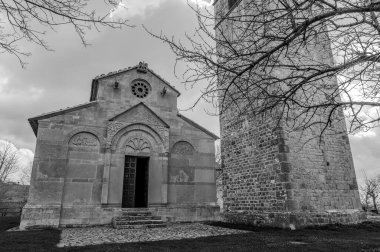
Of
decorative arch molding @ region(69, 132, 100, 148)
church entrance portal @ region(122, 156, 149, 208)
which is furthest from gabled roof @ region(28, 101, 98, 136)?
church entrance portal @ region(122, 156, 149, 208)

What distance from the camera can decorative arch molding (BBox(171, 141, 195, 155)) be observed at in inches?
542

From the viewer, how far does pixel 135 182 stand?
12992 millimetres

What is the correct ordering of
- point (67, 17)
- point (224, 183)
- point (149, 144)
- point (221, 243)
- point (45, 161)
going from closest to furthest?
point (67, 17) < point (221, 243) < point (45, 161) < point (149, 144) < point (224, 183)

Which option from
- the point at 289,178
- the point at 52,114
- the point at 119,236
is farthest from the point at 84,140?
the point at 289,178

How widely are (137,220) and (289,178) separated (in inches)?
253

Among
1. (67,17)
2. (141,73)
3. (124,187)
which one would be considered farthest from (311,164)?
(67,17)

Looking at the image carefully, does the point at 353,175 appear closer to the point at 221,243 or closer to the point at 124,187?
the point at 221,243

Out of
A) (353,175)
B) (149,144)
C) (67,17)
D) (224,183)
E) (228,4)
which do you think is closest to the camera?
(67,17)

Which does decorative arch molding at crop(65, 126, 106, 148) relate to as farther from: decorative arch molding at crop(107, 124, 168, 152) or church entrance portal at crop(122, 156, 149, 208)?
church entrance portal at crop(122, 156, 149, 208)

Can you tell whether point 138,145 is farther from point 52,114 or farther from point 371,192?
point 371,192

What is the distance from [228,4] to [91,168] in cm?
1170

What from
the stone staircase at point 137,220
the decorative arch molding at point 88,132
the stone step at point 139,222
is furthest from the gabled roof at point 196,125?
the stone step at point 139,222

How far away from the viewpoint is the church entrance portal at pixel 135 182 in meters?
12.6

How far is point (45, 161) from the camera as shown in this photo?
11180 mm
